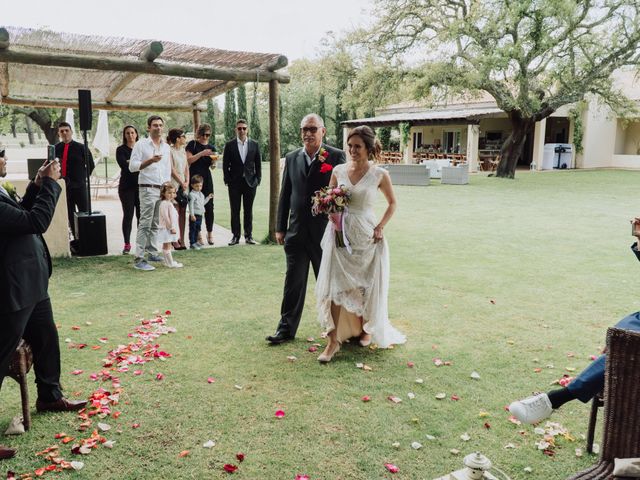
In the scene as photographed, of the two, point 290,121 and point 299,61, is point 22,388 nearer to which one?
point 290,121

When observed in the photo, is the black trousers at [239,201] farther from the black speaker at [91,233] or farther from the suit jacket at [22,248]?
the suit jacket at [22,248]

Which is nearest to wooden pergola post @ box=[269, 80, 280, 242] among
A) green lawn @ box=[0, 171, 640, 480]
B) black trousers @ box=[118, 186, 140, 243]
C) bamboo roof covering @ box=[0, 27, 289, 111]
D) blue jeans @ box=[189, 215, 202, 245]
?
bamboo roof covering @ box=[0, 27, 289, 111]

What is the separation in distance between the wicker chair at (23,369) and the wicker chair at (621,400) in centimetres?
311

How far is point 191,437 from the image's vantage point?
10.9ft

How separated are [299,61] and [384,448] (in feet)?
162

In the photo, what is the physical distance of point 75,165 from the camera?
28.5ft

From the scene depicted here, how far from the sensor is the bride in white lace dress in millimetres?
4539

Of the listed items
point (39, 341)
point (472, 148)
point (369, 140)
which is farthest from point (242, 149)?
point (472, 148)

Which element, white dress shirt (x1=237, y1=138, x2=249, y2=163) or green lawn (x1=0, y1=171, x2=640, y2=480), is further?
white dress shirt (x1=237, y1=138, x2=249, y2=163)

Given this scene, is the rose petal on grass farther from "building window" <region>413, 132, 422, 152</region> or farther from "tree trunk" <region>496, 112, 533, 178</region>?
"building window" <region>413, 132, 422, 152</region>

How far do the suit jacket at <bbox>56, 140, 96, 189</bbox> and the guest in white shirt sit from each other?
1.48m

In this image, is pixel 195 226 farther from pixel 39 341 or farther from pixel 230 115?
pixel 230 115

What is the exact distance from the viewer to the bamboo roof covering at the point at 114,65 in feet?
24.6

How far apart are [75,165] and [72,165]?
0.15 ft
